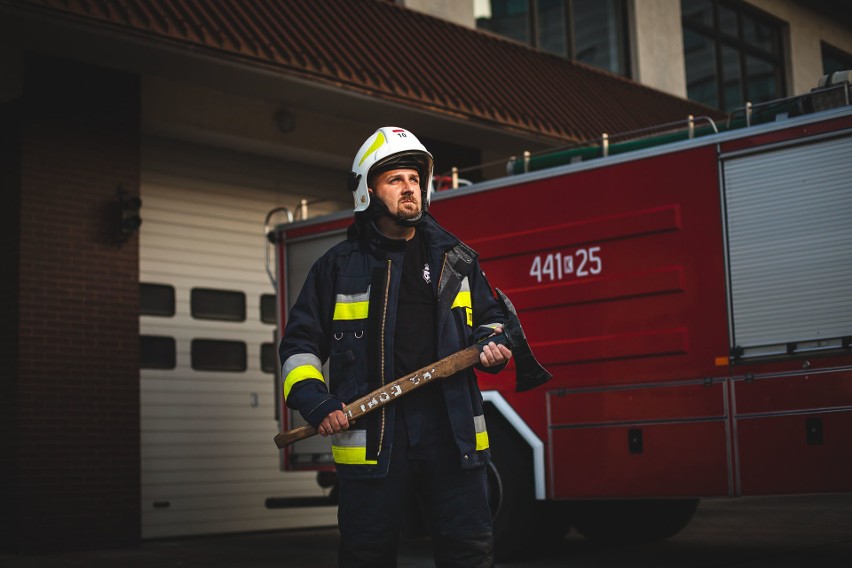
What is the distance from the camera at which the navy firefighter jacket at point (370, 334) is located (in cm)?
433

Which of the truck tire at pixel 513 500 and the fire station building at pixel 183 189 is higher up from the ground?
the fire station building at pixel 183 189

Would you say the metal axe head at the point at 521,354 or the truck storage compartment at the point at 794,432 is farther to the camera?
the truck storage compartment at the point at 794,432

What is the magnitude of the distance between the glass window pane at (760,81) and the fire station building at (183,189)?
5.12 m

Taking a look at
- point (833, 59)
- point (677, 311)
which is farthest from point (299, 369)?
point (833, 59)

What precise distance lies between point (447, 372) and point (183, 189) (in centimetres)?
860

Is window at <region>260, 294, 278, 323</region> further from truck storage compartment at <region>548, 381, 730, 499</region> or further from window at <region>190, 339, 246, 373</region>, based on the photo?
truck storage compartment at <region>548, 381, 730, 499</region>

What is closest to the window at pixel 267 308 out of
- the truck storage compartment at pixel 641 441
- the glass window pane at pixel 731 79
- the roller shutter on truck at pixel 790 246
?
the truck storage compartment at pixel 641 441

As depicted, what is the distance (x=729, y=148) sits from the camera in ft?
25.3

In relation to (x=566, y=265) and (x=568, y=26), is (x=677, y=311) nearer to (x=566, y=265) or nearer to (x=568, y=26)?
(x=566, y=265)

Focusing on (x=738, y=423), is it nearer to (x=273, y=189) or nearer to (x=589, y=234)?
(x=589, y=234)

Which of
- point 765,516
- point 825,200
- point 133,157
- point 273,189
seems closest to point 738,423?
point 825,200

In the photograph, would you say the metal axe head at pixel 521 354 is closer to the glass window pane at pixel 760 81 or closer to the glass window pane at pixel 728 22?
the glass window pane at pixel 728 22

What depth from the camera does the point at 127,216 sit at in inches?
433

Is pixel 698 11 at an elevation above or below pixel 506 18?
above
